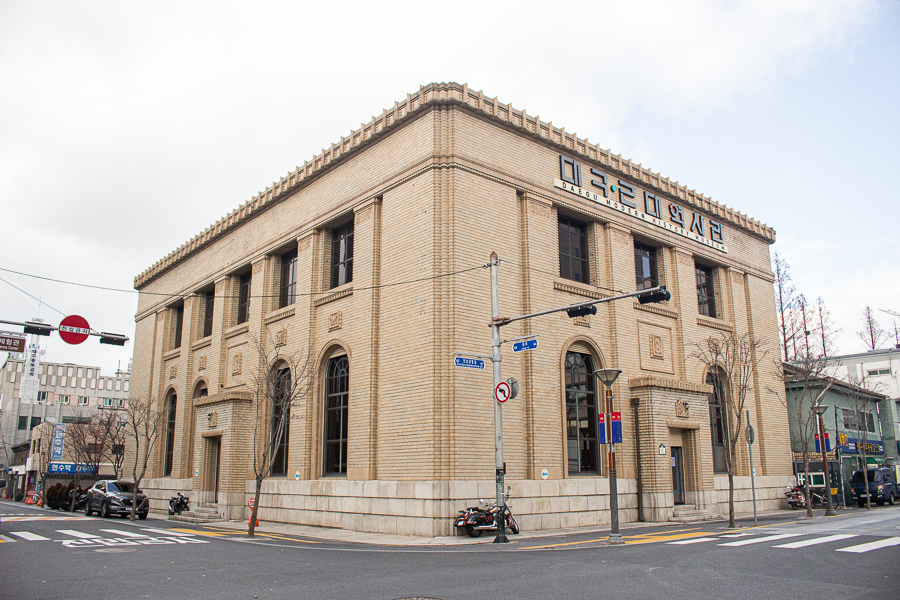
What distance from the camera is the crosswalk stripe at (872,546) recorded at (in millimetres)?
14038

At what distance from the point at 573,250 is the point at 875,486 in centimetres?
2176

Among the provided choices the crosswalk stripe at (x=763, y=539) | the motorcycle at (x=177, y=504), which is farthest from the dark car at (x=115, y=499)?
the crosswalk stripe at (x=763, y=539)

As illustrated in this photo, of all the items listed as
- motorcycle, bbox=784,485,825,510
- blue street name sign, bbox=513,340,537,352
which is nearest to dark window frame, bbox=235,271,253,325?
blue street name sign, bbox=513,340,537,352

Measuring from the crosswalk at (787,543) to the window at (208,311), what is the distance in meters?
26.7

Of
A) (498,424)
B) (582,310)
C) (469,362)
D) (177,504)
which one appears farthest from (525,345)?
(177,504)

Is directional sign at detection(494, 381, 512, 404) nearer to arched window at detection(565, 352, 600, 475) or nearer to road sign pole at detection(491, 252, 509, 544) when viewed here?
road sign pole at detection(491, 252, 509, 544)

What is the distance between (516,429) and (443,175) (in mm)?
8432

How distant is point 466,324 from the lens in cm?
2111

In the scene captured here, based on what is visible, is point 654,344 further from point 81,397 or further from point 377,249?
point 81,397

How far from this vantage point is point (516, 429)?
21547 millimetres

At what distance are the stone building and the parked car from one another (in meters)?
6.92

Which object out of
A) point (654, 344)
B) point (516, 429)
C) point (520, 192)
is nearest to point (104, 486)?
point (516, 429)

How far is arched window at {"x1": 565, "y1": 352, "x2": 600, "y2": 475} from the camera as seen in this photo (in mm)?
23750

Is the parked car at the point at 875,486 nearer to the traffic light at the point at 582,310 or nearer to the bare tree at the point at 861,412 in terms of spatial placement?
the bare tree at the point at 861,412
